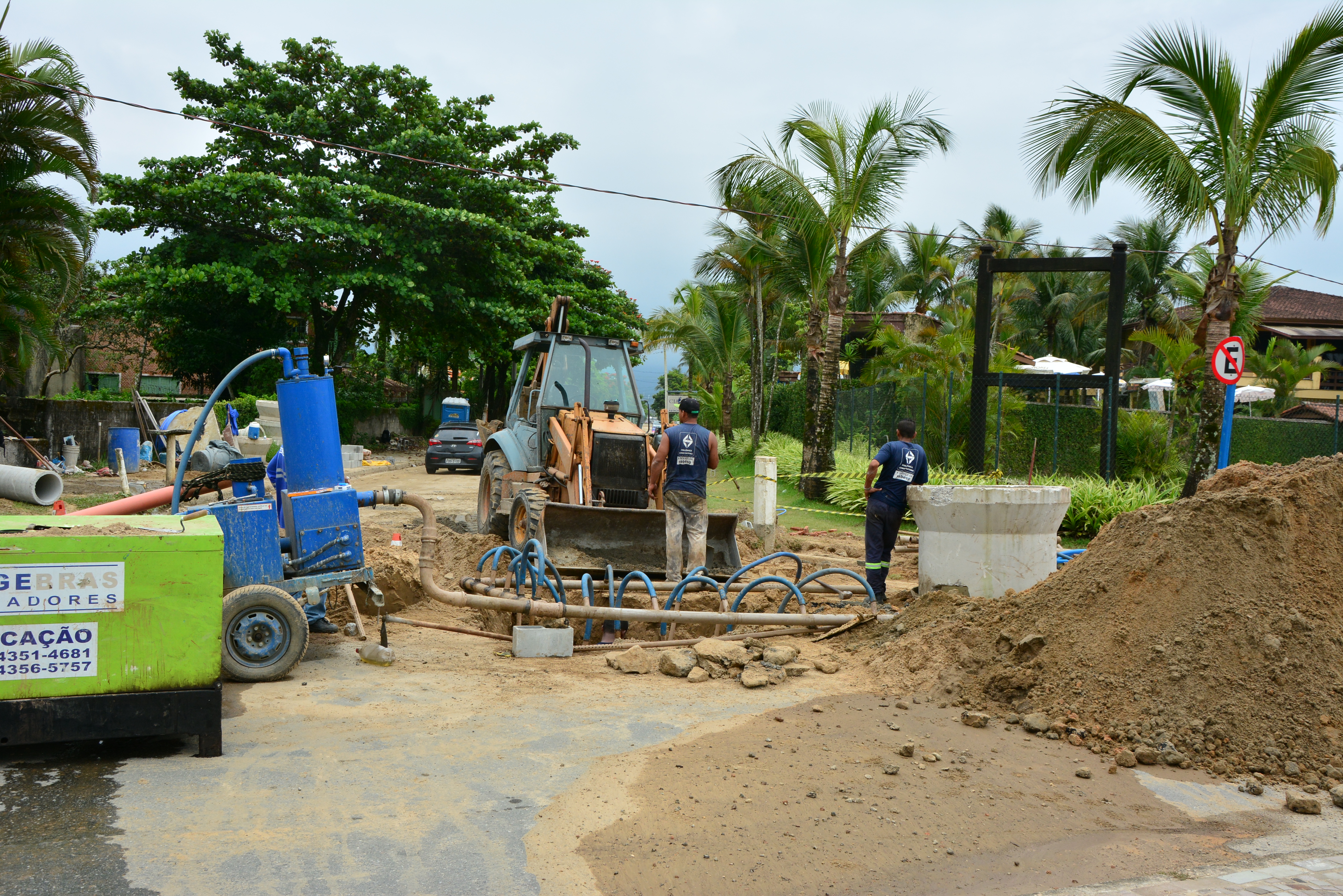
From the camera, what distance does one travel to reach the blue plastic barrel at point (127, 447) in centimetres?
2189

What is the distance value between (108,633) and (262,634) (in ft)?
5.26

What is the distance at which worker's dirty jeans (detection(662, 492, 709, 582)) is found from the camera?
9.05 metres

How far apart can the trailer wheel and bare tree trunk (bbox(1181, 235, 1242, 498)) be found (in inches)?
471

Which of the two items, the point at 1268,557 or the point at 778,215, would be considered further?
the point at 778,215

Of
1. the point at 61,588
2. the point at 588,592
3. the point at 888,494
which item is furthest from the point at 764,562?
the point at 61,588

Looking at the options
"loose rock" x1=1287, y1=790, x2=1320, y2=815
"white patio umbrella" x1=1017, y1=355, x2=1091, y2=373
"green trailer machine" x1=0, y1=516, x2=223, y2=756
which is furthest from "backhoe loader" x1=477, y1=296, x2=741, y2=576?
"white patio umbrella" x1=1017, y1=355, x2=1091, y2=373

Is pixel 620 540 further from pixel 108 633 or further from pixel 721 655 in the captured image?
pixel 108 633

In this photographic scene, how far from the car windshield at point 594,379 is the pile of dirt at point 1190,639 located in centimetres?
528

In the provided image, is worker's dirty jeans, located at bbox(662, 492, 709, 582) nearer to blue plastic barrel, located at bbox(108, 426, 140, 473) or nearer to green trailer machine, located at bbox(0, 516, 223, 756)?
green trailer machine, located at bbox(0, 516, 223, 756)

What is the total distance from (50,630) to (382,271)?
2436 centimetres

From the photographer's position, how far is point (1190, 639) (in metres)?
5.85

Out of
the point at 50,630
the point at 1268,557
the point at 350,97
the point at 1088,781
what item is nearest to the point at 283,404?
the point at 50,630

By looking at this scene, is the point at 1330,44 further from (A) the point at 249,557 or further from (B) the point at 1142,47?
(A) the point at 249,557

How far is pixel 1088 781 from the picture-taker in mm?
5066
